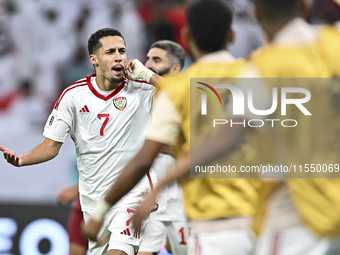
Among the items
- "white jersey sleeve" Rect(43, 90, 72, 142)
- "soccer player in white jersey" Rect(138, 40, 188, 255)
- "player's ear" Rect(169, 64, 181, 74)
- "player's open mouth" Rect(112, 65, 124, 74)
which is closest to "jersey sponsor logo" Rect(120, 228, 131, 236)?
Answer: "soccer player in white jersey" Rect(138, 40, 188, 255)

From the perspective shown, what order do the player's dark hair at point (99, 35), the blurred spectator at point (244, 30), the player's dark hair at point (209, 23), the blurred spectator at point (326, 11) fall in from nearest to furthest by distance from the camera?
the player's dark hair at point (209, 23) → the blurred spectator at point (326, 11) → the player's dark hair at point (99, 35) → the blurred spectator at point (244, 30)

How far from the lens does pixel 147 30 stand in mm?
9789

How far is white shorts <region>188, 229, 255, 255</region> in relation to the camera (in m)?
2.51

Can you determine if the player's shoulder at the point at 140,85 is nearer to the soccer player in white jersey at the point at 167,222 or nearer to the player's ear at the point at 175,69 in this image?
the soccer player in white jersey at the point at 167,222

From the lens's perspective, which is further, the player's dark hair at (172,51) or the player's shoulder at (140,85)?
the player's dark hair at (172,51)

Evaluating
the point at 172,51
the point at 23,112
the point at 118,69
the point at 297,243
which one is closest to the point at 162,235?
the point at 118,69

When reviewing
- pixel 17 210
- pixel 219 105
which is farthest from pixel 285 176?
pixel 17 210

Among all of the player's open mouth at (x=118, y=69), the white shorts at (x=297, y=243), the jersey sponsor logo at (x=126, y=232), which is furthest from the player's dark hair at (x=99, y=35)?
the white shorts at (x=297, y=243)

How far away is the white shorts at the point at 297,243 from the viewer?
2240mm

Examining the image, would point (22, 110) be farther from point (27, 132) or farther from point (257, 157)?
point (257, 157)

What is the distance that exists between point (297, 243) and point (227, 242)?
389mm

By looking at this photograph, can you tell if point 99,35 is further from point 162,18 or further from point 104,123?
point 162,18

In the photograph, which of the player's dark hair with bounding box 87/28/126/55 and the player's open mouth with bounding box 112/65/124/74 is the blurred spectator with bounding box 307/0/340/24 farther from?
the player's dark hair with bounding box 87/28/126/55

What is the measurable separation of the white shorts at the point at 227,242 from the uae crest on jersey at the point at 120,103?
2850 mm
